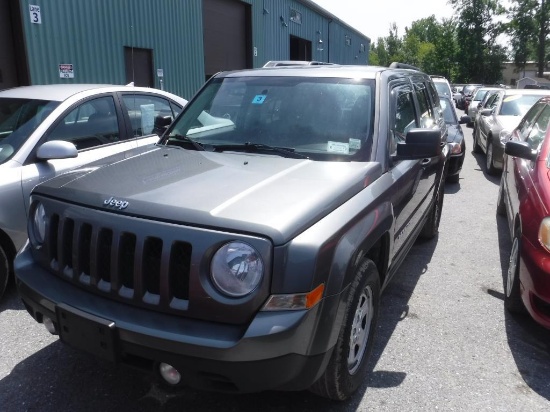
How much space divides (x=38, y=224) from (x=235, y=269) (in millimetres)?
1313

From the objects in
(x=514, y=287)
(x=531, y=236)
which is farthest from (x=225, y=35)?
(x=531, y=236)

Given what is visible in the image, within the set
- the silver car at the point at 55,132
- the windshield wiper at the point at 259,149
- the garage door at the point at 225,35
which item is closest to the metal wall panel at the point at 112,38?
the garage door at the point at 225,35

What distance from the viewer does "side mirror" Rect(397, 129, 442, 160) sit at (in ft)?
10.5

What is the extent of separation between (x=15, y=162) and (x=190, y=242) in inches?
97.5

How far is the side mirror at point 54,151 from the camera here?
155 inches

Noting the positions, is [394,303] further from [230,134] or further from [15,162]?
[15,162]

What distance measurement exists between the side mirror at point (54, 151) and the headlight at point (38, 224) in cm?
132

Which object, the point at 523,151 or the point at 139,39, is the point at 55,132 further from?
the point at 139,39

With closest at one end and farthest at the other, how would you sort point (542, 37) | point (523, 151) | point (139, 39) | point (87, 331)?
point (87, 331), point (523, 151), point (139, 39), point (542, 37)

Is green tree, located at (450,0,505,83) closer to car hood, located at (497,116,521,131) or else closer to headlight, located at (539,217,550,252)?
car hood, located at (497,116,521,131)

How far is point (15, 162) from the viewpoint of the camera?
3902mm

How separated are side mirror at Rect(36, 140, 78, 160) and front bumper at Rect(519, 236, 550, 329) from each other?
3.48m

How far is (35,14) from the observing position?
9422 millimetres

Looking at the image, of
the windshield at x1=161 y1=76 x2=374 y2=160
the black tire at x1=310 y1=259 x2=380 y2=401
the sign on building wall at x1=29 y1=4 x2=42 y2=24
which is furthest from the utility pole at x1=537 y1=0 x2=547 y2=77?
the black tire at x1=310 y1=259 x2=380 y2=401
